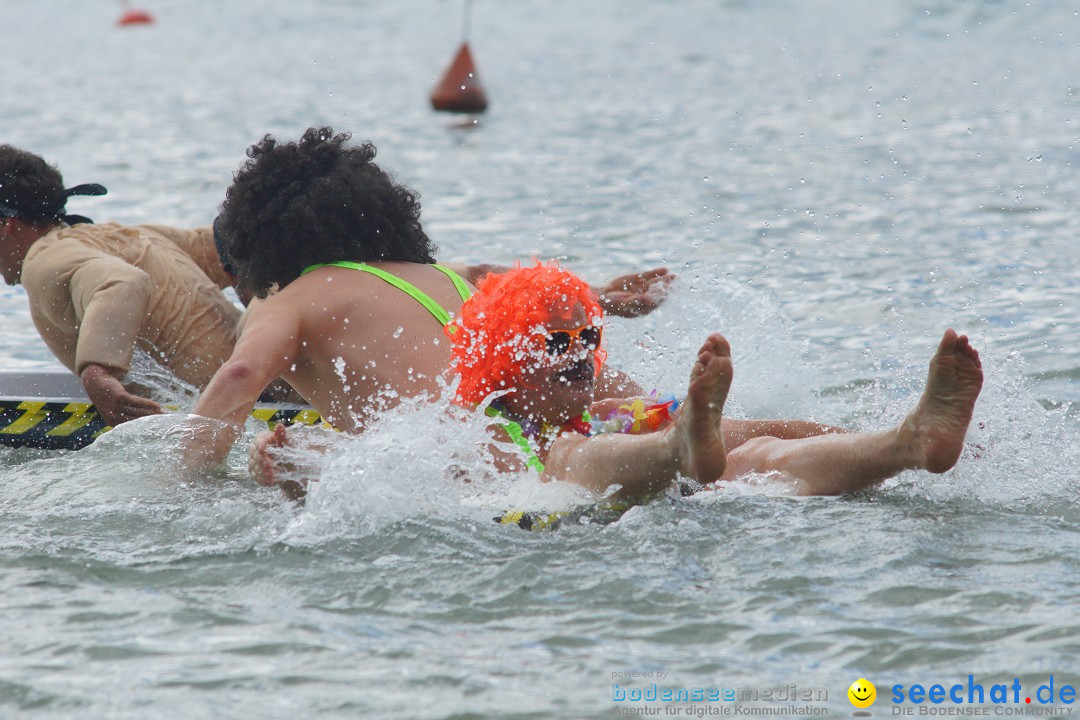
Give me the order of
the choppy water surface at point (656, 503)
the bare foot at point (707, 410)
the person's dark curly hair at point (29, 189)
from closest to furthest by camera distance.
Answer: the choppy water surface at point (656, 503), the bare foot at point (707, 410), the person's dark curly hair at point (29, 189)

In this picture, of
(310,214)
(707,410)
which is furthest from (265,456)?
(707,410)

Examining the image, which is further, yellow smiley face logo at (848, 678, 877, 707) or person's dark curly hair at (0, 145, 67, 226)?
person's dark curly hair at (0, 145, 67, 226)

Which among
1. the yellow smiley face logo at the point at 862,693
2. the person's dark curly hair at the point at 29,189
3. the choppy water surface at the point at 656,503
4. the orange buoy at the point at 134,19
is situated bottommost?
the yellow smiley face logo at the point at 862,693

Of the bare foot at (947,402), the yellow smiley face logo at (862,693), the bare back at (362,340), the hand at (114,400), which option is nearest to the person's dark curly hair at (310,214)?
the bare back at (362,340)

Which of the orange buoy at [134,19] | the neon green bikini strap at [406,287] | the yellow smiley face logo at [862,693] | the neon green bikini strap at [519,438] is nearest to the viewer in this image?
the yellow smiley face logo at [862,693]

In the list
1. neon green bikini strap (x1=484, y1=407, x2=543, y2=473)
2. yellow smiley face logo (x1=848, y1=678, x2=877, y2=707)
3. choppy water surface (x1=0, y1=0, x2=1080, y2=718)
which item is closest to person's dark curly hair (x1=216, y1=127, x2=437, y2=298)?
choppy water surface (x1=0, y1=0, x2=1080, y2=718)

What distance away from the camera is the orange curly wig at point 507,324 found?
4.44 m

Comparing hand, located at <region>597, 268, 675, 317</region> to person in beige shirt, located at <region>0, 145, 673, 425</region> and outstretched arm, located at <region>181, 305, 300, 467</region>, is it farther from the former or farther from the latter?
outstretched arm, located at <region>181, 305, 300, 467</region>

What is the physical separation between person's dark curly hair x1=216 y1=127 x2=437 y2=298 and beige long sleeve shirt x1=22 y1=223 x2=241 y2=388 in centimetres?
120

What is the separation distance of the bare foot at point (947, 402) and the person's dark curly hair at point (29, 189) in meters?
4.55

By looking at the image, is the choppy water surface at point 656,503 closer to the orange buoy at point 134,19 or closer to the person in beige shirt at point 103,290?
the person in beige shirt at point 103,290

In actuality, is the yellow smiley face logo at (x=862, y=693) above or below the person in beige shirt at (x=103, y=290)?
below

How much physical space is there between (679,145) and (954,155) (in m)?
2.95

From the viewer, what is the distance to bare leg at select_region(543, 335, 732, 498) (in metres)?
3.86
